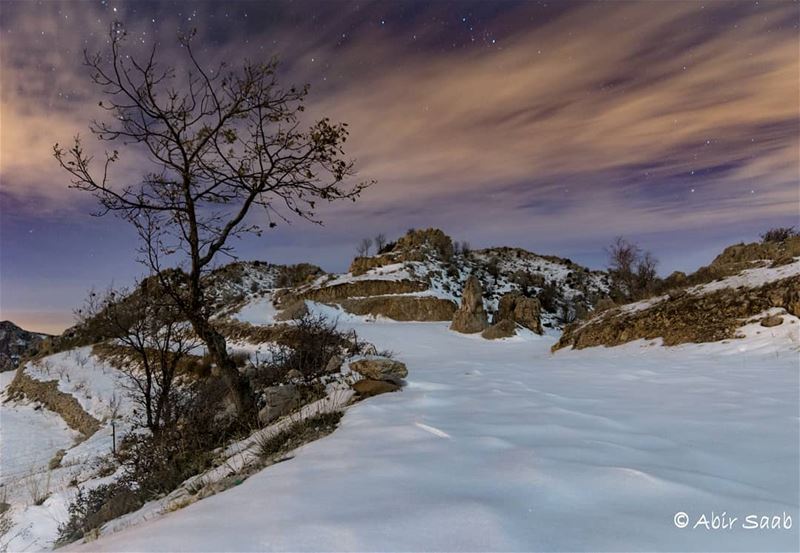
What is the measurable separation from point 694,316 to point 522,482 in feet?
33.4

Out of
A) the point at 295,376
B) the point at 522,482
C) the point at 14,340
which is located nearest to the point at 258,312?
the point at 295,376

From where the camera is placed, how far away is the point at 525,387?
5.80 m

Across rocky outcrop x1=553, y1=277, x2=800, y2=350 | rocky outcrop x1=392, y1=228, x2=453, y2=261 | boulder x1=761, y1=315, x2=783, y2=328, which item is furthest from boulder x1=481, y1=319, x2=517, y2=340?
rocky outcrop x1=392, y1=228, x2=453, y2=261

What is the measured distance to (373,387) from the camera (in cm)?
588

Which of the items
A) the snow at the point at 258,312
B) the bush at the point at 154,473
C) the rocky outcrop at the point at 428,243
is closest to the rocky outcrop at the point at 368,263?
the rocky outcrop at the point at 428,243

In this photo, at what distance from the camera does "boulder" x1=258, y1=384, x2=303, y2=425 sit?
247 inches

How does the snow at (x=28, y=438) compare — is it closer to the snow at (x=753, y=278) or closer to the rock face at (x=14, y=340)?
the snow at (x=753, y=278)

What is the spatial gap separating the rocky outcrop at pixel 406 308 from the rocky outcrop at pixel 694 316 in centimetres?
1866

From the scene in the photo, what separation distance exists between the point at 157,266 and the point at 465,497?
23.2 ft

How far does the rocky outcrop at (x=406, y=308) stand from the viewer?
102 ft

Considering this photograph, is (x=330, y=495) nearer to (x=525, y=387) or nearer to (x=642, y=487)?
(x=642, y=487)

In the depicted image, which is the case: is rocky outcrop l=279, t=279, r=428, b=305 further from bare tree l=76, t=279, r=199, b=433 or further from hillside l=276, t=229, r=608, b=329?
bare tree l=76, t=279, r=199, b=433

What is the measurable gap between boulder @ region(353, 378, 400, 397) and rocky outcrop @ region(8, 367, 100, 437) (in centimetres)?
1819

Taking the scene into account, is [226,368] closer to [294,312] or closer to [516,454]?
[516,454]
